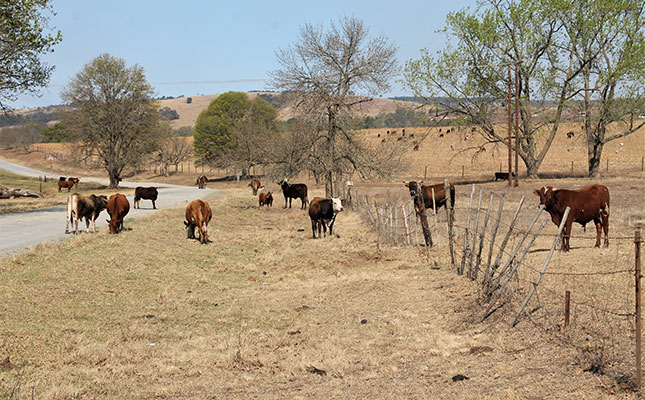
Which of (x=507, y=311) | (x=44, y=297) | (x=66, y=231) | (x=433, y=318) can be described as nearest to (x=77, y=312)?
(x=44, y=297)

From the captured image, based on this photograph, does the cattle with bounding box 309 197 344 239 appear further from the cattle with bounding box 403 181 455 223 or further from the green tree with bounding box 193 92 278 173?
the green tree with bounding box 193 92 278 173

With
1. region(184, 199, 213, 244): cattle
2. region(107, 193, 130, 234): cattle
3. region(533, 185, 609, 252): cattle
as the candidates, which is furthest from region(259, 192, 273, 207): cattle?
region(533, 185, 609, 252): cattle

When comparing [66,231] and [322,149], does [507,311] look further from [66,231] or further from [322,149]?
[322,149]

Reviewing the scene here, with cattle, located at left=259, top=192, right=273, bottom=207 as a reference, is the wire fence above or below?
below

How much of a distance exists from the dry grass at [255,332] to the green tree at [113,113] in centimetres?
3932

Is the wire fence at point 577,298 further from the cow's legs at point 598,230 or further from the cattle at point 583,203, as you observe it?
the cattle at point 583,203

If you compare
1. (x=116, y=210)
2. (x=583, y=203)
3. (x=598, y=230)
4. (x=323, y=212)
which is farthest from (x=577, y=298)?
(x=116, y=210)

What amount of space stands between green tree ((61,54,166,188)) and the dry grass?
1548 inches

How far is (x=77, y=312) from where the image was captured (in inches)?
374

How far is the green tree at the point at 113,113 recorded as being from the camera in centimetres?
5091

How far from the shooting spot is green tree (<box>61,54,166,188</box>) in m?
50.9

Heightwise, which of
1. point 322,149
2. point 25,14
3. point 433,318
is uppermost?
point 25,14

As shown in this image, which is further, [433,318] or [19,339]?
[433,318]

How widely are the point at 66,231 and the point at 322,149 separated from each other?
17.3 metres
